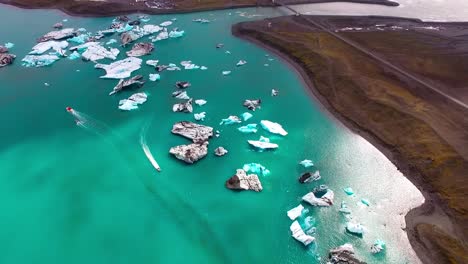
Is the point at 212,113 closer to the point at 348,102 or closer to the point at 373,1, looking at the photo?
the point at 348,102

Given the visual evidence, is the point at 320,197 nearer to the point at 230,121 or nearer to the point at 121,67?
the point at 230,121

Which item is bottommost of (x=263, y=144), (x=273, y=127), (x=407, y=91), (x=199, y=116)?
(x=263, y=144)

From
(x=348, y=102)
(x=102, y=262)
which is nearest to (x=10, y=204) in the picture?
(x=102, y=262)

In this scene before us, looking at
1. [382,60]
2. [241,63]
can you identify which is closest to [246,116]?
[241,63]

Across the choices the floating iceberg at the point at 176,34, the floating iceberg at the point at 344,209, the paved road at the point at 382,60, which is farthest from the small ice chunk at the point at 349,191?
the floating iceberg at the point at 176,34

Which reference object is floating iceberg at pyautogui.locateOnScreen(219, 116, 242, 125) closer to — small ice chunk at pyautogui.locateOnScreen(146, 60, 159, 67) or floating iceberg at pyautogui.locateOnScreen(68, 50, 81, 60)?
small ice chunk at pyautogui.locateOnScreen(146, 60, 159, 67)
